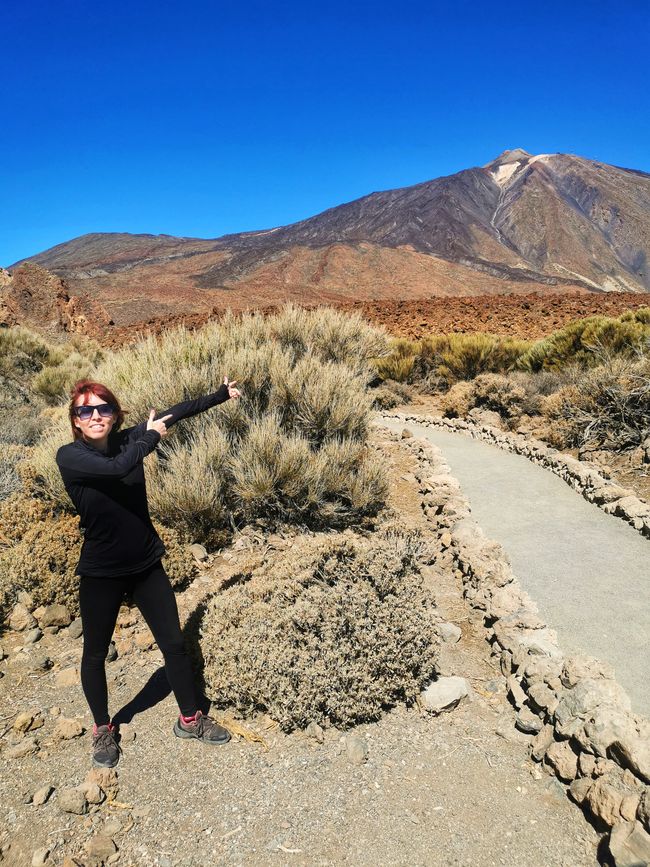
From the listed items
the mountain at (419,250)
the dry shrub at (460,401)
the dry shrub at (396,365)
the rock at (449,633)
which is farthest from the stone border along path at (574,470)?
the mountain at (419,250)

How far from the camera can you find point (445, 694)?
3053 millimetres

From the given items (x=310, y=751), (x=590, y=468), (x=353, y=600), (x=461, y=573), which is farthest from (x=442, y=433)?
(x=310, y=751)

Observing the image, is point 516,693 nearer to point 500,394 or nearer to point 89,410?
point 89,410

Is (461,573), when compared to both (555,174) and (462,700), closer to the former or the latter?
(462,700)

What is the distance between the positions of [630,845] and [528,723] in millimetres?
837

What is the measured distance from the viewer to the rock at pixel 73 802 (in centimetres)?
232

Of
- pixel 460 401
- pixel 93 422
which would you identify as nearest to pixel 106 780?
pixel 93 422

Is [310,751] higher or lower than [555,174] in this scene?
A: lower

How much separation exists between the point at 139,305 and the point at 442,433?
22440mm

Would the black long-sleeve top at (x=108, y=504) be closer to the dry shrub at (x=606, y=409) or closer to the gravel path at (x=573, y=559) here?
the gravel path at (x=573, y=559)

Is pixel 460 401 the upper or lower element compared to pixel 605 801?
upper

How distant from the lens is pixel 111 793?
2443 millimetres

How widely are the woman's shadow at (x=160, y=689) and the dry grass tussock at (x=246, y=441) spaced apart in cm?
143

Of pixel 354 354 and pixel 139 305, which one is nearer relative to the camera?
pixel 354 354
